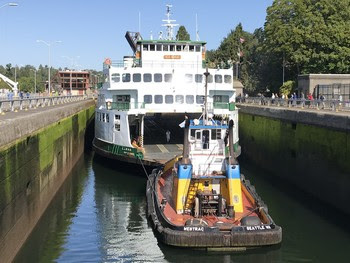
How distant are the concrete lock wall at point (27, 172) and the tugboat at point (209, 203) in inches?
206

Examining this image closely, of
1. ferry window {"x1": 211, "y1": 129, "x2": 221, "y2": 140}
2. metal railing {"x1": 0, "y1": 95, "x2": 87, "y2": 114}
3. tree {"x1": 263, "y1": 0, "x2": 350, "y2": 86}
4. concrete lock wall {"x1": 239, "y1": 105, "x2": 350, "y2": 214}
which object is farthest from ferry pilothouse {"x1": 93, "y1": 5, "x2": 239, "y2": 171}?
tree {"x1": 263, "y1": 0, "x2": 350, "y2": 86}

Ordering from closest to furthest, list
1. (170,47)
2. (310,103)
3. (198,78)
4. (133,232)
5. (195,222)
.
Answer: (195,222) → (133,232) → (198,78) → (170,47) → (310,103)

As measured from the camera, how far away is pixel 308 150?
2936 centimetres

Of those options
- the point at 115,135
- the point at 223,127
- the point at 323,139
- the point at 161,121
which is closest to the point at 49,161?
the point at 115,135

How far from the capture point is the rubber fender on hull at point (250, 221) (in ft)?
61.3

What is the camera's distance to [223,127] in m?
22.8

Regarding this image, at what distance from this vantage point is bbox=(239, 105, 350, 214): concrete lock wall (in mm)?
24391

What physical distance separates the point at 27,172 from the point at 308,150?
1664 cm

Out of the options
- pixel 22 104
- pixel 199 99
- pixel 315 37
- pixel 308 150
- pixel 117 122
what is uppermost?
pixel 315 37

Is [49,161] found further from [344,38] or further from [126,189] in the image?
[344,38]

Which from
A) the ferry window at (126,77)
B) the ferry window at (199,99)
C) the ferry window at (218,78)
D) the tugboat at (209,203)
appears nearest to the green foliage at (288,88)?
the ferry window at (218,78)

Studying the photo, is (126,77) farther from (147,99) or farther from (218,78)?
(218,78)

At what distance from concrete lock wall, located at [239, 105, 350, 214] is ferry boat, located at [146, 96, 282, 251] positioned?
4.50 meters

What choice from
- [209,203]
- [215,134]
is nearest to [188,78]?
[215,134]
